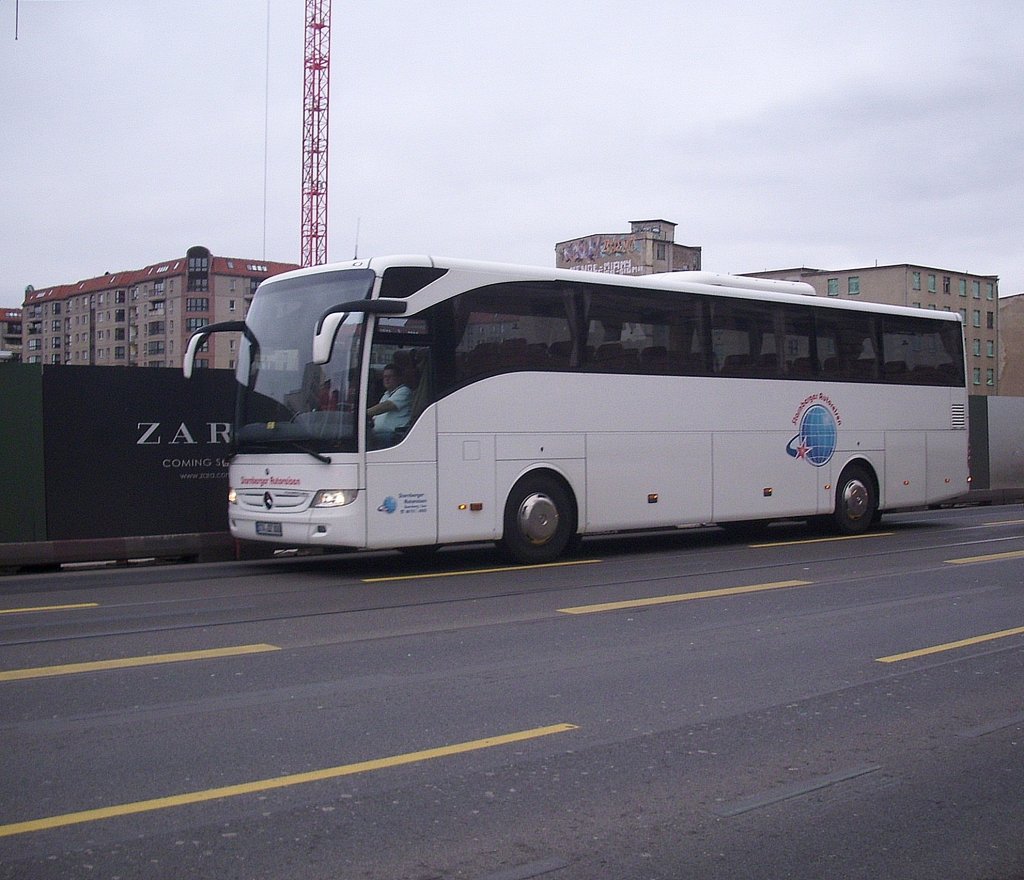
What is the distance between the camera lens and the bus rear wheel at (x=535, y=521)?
14.2 m

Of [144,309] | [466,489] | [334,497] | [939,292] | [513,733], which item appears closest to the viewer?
[513,733]

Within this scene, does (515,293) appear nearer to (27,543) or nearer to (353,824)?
(27,543)

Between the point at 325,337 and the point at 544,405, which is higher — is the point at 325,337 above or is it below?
above

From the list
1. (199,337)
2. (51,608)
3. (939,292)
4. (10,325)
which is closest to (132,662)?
(51,608)

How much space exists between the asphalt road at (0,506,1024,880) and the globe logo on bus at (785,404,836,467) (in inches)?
237

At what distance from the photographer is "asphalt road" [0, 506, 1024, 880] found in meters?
4.54

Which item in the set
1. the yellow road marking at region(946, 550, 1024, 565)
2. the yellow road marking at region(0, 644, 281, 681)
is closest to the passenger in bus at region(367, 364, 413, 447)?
the yellow road marking at region(0, 644, 281, 681)

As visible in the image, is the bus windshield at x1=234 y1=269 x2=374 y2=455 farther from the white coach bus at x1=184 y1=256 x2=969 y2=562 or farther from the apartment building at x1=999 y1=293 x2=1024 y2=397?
the apartment building at x1=999 y1=293 x2=1024 y2=397

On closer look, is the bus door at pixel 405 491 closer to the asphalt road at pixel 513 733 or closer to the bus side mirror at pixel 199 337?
the asphalt road at pixel 513 733

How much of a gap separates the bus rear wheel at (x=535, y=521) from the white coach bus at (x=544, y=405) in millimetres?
24

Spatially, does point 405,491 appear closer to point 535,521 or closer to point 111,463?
point 535,521

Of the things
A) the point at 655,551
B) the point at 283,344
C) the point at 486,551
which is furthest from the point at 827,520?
the point at 283,344

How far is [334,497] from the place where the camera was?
499 inches

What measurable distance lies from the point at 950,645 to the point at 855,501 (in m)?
10.1
